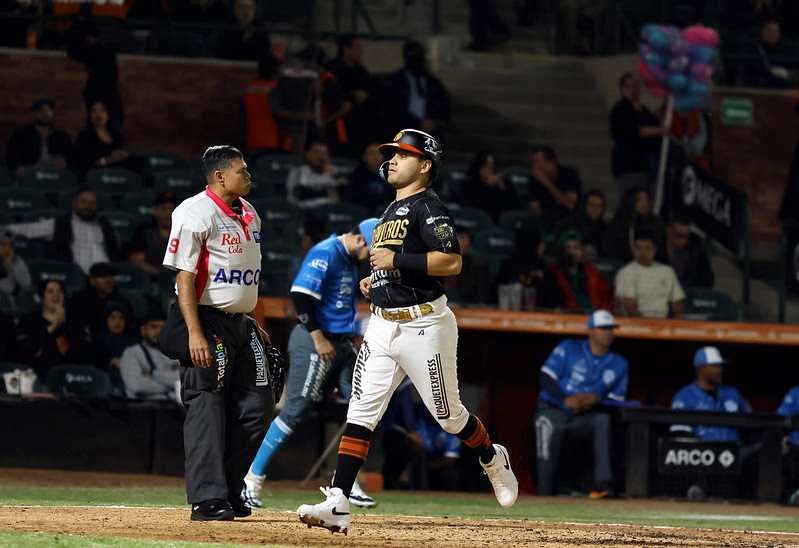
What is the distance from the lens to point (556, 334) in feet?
53.9

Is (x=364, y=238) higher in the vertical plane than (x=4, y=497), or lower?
higher

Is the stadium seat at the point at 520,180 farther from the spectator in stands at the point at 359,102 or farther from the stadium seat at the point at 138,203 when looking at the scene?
the stadium seat at the point at 138,203

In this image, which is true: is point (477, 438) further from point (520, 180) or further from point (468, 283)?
point (520, 180)

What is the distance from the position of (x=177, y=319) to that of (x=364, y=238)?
10.2 feet

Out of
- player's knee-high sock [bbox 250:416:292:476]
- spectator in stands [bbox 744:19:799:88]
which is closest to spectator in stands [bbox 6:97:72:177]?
player's knee-high sock [bbox 250:416:292:476]

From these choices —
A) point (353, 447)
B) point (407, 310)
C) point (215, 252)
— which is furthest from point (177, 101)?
point (353, 447)

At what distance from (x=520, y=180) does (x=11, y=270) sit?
658 centimetres

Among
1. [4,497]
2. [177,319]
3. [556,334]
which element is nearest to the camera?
[177,319]

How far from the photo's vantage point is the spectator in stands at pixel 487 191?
708 inches

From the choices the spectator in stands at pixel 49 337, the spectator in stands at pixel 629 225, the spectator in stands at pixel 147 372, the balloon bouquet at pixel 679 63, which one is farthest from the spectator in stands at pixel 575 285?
the spectator in stands at pixel 49 337

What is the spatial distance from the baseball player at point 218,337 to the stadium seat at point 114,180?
8364mm

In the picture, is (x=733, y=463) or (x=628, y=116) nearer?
(x=733, y=463)

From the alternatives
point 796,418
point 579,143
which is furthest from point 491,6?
point 796,418

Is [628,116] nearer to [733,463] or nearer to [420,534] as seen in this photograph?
[733,463]
